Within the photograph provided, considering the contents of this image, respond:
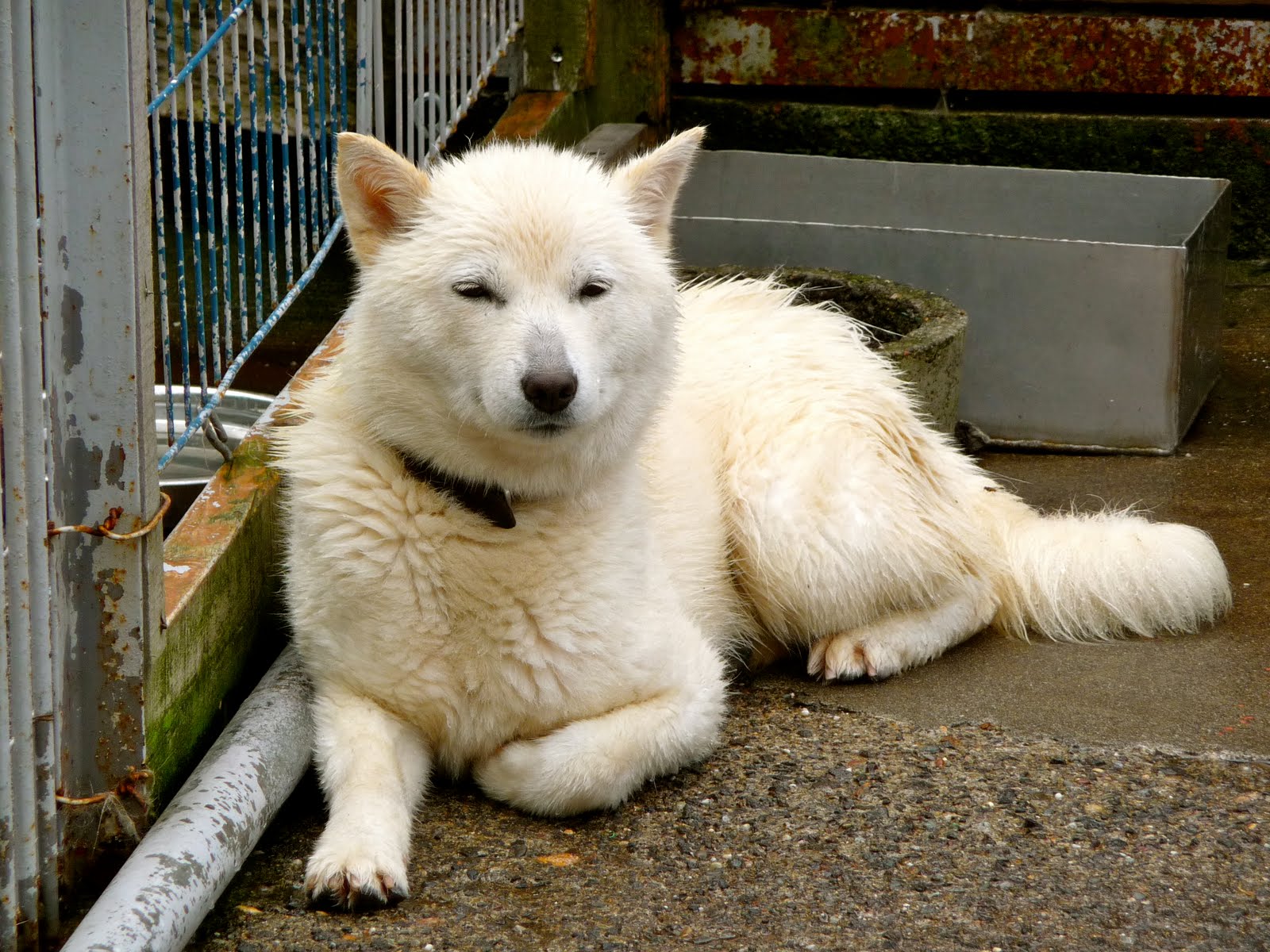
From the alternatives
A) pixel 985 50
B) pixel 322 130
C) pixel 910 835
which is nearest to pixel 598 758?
pixel 910 835

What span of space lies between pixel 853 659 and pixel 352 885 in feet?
5.18

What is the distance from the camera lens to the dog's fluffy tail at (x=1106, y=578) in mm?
3783

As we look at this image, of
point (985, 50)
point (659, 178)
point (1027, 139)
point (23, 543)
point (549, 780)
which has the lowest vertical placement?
point (549, 780)

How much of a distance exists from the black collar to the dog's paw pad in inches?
29.0

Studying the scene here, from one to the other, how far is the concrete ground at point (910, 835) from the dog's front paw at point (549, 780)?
0.15 ft

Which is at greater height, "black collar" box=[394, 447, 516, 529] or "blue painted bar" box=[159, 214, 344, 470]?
"blue painted bar" box=[159, 214, 344, 470]

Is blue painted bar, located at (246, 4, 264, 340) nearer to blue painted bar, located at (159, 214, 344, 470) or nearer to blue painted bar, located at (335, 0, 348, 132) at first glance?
blue painted bar, located at (159, 214, 344, 470)

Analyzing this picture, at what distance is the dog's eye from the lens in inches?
108

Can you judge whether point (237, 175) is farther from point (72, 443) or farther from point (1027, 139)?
point (1027, 139)

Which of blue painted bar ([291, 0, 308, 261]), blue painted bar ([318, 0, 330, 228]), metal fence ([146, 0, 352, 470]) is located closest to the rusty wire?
metal fence ([146, 0, 352, 470])

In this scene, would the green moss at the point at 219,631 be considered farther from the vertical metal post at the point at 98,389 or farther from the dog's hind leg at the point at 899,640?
the dog's hind leg at the point at 899,640

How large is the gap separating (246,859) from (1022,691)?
1929 millimetres

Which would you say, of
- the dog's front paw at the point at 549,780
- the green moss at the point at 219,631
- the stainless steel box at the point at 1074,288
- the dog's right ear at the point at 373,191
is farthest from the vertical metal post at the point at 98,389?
the stainless steel box at the point at 1074,288

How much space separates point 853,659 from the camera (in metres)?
3.67
